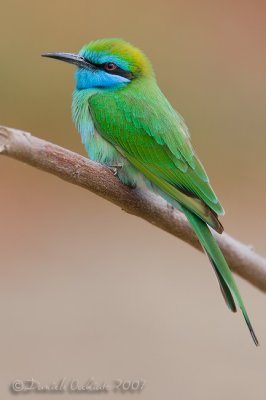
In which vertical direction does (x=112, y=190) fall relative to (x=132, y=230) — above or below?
below

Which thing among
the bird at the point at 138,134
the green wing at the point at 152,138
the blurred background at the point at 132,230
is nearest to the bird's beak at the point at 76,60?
the bird at the point at 138,134

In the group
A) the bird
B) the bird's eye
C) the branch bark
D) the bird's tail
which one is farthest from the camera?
the bird's eye

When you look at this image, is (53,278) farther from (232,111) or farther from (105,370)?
(232,111)

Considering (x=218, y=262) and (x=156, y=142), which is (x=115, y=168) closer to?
(x=156, y=142)

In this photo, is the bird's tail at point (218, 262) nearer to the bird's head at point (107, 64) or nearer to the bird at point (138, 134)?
the bird at point (138, 134)

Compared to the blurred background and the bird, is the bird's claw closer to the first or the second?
the bird

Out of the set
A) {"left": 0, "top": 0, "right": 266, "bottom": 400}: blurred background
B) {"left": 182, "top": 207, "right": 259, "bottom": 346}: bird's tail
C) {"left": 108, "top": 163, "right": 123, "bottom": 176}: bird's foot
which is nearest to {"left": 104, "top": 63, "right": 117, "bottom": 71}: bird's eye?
{"left": 108, "top": 163, "right": 123, "bottom": 176}: bird's foot

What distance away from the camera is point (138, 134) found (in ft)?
8.28

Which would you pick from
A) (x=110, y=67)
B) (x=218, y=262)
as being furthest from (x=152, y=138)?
(x=218, y=262)

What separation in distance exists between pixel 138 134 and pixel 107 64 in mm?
251

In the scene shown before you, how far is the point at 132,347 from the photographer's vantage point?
11.2 ft

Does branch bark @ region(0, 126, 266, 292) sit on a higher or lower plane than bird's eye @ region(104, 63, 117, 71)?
lower

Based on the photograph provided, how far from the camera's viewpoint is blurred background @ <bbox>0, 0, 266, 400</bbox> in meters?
3.34

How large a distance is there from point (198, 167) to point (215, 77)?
211 cm
